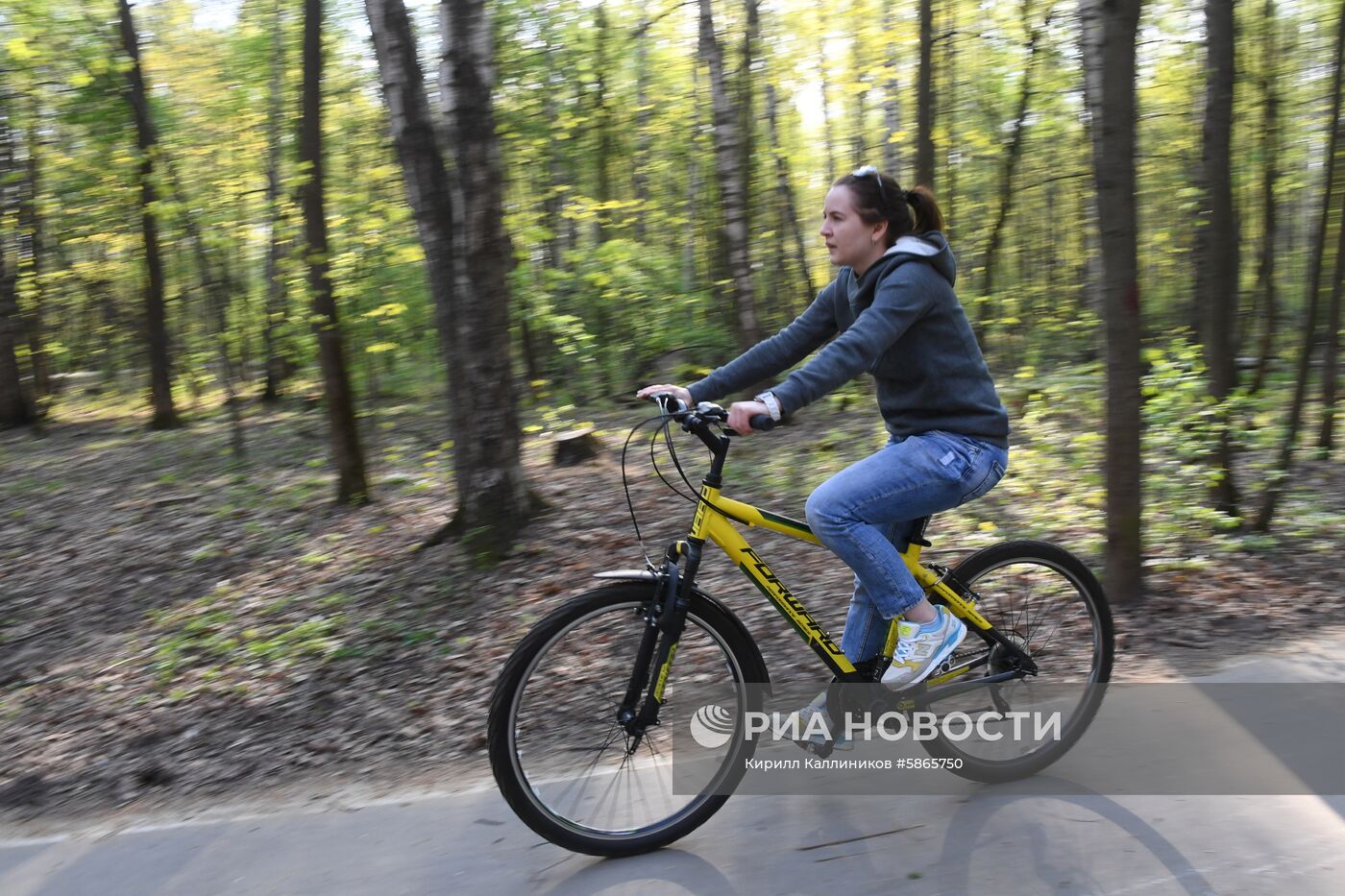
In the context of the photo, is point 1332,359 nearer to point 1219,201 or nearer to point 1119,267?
point 1219,201

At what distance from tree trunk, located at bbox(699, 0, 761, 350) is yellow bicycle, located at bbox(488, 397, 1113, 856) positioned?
825 centimetres

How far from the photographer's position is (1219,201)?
22.4 feet

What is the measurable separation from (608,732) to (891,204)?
2.04m

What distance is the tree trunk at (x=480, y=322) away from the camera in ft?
20.1

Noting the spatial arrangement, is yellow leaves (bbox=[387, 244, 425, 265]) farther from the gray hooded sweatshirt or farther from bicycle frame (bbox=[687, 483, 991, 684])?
bicycle frame (bbox=[687, 483, 991, 684])

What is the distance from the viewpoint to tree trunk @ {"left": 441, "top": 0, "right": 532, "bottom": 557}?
612 centimetres

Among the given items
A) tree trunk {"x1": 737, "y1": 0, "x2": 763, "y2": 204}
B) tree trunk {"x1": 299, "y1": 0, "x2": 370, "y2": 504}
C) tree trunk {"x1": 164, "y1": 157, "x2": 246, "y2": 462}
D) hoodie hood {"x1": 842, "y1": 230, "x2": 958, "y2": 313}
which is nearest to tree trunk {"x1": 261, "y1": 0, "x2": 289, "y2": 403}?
tree trunk {"x1": 299, "y1": 0, "x2": 370, "y2": 504}

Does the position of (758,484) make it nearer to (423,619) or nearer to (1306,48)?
(423,619)

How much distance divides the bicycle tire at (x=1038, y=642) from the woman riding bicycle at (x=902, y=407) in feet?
0.97

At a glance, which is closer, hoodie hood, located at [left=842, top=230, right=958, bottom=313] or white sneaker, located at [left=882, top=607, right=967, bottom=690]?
hoodie hood, located at [left=842, top=230, right=958, bottom=313]

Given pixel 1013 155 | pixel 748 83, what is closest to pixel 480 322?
pixel 748 83

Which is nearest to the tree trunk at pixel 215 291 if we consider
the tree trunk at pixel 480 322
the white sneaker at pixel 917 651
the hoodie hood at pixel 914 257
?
the tree trunk at pixel 480 322

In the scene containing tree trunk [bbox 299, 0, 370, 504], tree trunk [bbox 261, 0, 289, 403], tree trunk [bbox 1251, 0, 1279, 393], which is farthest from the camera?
tree trunk [bbox 1251, 0, 1279, 393]

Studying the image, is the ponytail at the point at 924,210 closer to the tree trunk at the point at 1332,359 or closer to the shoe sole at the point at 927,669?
the shoe sole at the point at 927,669
